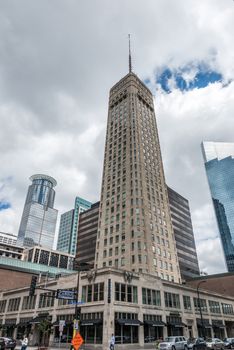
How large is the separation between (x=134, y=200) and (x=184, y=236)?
51803mm

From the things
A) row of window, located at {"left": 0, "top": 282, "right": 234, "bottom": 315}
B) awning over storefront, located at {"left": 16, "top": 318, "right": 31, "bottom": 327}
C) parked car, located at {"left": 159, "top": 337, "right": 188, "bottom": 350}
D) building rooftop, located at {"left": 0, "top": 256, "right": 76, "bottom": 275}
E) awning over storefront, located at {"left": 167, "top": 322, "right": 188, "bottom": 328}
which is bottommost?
parked car, located at {"left": 159, "top": 337, "right": 188, "bottom": 350}

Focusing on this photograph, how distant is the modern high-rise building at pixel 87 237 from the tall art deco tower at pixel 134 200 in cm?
3299

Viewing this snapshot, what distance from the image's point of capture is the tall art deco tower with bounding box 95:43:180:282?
2685 inches

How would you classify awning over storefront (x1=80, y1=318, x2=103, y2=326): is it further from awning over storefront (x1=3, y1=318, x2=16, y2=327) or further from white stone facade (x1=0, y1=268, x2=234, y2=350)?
awning over storefront (x1=3, y1=318, x2=16, y2=327)

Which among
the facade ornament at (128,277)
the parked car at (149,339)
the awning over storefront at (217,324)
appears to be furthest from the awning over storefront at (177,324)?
the awning over storefront at (217,324)

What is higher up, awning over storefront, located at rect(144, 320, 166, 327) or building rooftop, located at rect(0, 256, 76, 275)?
building rooftop, located at rect(0, 256, 76, 275)

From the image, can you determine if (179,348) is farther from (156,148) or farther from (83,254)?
(83,254)

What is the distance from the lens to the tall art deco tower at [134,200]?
68.2 m

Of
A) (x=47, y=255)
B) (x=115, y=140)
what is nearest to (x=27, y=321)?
(x=115, y=140)

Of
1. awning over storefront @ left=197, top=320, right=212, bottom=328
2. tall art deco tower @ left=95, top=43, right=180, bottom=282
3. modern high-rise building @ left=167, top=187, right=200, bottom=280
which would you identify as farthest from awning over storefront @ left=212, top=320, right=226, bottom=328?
modern high-rise building @ left=167, top=187, right=200, bottom=280

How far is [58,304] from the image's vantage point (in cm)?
4731

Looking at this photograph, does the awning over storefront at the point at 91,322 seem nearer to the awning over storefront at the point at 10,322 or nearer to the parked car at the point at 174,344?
the parked car at the point at 174,344

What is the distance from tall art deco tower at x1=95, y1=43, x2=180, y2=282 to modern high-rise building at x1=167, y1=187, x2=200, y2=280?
31376 millimetres

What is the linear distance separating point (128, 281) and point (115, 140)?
2253 inches
